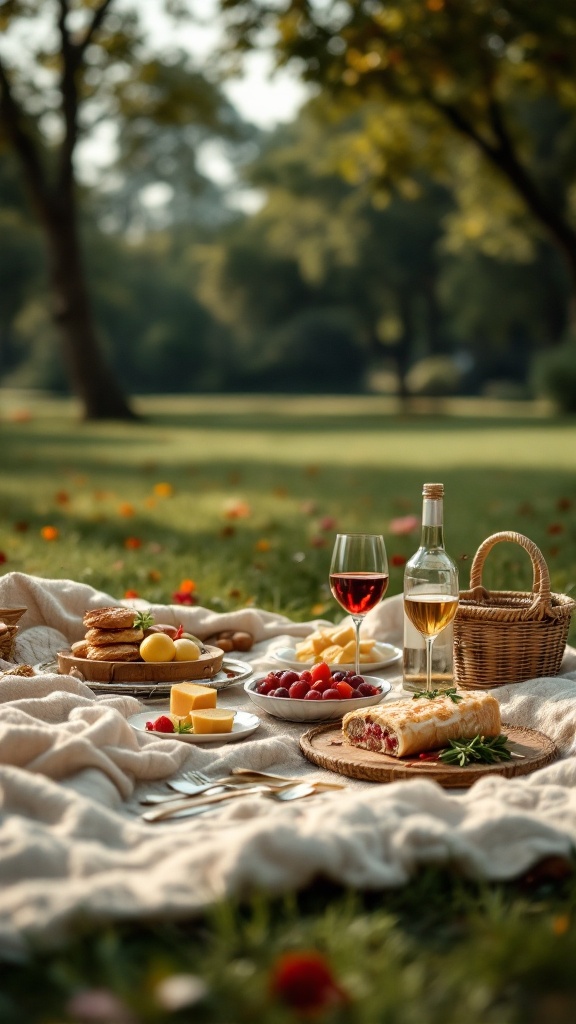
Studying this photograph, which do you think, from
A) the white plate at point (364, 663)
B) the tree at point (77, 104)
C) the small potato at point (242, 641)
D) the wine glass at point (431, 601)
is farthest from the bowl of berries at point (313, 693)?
the tree at point (77, 104)

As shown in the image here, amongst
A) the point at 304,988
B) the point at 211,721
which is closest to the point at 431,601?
the point at 211,721

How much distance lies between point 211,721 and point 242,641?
130 centimetres

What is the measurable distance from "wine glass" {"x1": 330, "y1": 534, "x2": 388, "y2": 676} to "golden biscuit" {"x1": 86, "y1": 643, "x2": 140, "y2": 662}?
0.77 metres

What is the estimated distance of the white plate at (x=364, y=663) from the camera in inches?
162

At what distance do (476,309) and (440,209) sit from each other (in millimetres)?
5813

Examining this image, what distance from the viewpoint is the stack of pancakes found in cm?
381

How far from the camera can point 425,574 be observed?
11.7 feet

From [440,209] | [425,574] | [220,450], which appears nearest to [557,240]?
[220,450]

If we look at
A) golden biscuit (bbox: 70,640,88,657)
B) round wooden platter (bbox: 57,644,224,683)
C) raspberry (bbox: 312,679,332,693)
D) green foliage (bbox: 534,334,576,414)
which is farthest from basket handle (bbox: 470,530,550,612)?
green foliage (bbox: 534,334,576,414)

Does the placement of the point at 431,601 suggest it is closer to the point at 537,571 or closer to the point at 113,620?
the point at 537,571

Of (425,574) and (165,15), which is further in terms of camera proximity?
(165,15)

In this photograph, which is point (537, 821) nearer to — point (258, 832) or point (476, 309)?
point (258, 832)

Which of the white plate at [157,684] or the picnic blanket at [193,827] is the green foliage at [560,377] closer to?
the white plate at [157,684]

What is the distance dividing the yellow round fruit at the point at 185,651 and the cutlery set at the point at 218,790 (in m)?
0.73
